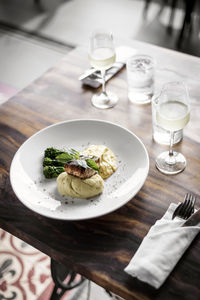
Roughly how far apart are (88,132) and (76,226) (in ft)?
1.17

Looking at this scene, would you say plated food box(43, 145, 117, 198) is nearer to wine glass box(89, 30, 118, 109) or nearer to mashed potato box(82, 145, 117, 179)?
mashed potato box(82, 145, 117, 179)

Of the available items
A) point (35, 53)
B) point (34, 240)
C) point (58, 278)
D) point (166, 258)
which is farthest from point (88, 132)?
point (35, 53)

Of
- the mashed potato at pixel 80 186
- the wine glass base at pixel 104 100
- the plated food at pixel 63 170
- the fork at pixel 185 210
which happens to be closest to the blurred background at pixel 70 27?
the wine glass base at pixel 104 100

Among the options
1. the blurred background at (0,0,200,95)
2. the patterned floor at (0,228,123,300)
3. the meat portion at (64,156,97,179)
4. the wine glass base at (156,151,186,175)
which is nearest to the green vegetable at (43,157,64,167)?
the meat portion at (64,156,97,179)

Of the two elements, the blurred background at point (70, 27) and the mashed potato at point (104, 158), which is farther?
the blurred background at point (70, 27)

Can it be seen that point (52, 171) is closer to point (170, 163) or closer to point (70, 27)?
point (170, 163)

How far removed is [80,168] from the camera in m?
0.99

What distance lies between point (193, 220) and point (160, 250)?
13 cm

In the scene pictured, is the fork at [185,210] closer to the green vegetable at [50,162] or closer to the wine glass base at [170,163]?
the wine glass base at [170,163]

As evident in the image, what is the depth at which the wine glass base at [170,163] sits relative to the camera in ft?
3.72

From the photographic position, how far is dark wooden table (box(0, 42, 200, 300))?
2.93 feet

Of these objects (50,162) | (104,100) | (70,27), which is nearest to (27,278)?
(50,162)

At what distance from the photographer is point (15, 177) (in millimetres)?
1076

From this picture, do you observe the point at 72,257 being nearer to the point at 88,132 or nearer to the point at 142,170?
the point at 142,170
